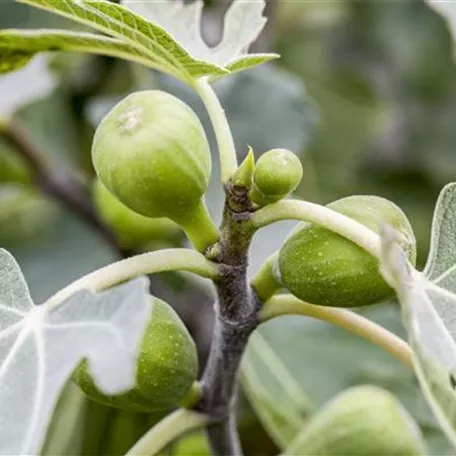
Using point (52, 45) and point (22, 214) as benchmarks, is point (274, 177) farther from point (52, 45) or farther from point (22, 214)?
point (22, 214)

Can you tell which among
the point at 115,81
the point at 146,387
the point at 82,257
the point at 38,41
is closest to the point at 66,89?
the point at 115,81

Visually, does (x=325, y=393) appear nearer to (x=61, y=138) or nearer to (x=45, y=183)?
(x=45, y=183)

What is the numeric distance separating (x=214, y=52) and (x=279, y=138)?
50 centimetres

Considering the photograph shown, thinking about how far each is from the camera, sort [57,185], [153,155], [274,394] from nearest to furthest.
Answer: [153,155] → [274,394] → [57,185]

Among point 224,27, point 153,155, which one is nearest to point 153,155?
point 153,155

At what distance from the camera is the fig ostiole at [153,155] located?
49 cm

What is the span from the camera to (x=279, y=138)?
116cm

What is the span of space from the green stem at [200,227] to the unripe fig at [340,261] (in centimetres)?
4

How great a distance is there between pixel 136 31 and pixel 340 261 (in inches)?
6.9

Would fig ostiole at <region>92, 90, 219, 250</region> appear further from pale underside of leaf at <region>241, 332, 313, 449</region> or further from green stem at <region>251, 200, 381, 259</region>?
pale underside of leaf at <region>241, 332, 313, 449</region>

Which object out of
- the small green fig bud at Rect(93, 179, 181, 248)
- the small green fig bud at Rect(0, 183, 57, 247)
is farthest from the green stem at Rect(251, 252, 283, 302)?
the small green fig bud at Rect(0, 183, 57, 247)

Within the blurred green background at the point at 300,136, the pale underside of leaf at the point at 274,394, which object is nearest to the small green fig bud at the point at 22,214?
the blurred green background at the point at 300,136

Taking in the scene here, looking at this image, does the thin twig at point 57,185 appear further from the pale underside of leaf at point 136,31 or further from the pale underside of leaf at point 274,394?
the pale underside of leaf at point 136,31

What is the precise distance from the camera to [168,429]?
627 mm
